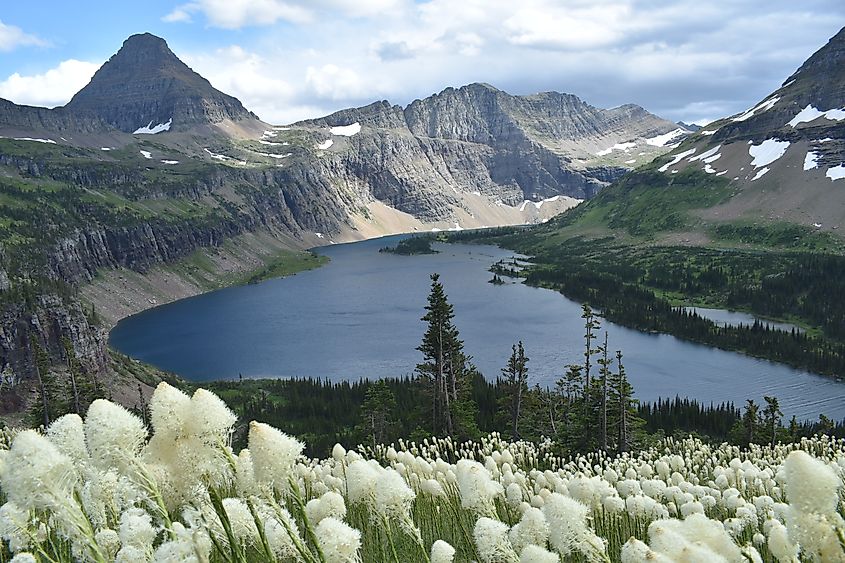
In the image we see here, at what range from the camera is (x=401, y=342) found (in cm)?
10281

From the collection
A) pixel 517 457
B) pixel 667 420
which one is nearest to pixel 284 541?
pixel 517 457

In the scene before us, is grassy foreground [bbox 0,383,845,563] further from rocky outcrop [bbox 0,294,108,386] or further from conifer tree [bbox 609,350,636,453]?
rocky outcrop [bbox 0,294,108,386]

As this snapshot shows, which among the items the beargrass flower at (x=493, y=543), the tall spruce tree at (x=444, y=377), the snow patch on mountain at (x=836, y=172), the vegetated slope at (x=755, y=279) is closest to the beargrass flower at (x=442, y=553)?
the beargrass flower at (x=493, y=543)

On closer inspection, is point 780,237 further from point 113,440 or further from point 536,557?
point 113,440

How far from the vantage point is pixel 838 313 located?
357 ft

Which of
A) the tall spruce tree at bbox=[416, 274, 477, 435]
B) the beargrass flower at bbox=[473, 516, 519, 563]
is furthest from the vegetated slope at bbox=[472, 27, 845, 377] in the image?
the beargrass flower at bbox=[473, 516, 519, 563]

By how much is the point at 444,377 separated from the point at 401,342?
6275 cm

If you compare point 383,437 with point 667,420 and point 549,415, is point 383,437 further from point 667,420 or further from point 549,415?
point 667,420

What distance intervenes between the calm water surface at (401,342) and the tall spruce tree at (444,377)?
3475cm

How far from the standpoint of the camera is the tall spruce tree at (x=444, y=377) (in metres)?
38.4

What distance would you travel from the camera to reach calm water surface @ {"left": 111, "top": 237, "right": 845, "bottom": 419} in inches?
3056

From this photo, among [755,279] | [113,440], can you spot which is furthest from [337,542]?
[755,279]

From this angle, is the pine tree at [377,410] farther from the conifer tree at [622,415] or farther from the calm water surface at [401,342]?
the calm water surface at [401,342]

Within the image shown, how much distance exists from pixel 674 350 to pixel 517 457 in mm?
88544
